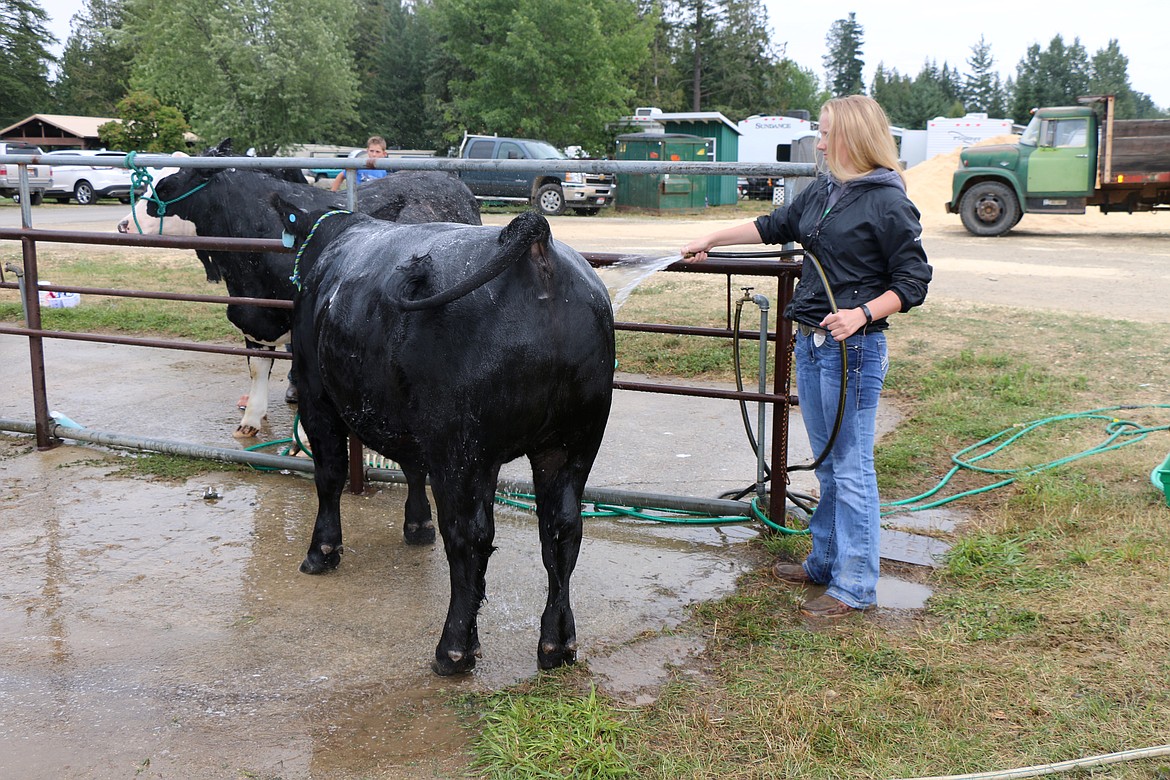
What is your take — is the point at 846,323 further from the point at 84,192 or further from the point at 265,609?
the point at 84,192

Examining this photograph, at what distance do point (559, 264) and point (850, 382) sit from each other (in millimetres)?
1282

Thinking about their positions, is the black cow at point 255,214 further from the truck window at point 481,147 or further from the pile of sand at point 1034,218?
the truck window at point 481,147

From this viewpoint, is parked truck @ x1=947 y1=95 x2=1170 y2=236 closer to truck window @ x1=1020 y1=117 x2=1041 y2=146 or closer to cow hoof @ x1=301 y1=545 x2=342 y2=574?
truck window @ x1=1020 y1=117 x2=1041 y2=146

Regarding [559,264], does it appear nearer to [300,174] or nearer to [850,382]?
[850,382]

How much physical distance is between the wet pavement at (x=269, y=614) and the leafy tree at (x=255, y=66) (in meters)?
35.5

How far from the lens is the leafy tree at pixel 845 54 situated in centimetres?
11364

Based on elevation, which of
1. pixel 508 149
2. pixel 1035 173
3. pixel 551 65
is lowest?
pixel 1035 173

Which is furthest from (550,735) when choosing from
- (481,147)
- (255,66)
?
(255,66)

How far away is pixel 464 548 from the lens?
10.6ft

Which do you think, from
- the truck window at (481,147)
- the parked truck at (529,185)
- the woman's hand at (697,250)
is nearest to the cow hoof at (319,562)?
the woman's hand at (697,250)

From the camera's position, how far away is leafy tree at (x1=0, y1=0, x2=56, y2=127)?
167 feet

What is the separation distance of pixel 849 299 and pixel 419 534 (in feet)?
7.06

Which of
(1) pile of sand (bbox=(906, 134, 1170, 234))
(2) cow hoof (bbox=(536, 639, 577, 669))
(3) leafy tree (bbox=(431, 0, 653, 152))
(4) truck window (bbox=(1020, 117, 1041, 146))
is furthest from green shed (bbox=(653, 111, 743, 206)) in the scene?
(2) cow hoof (bbox=(536, 639, 577, 669))

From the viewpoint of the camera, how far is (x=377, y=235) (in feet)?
12.5
